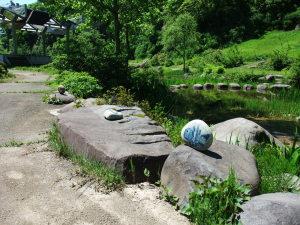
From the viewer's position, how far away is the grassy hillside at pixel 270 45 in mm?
35469

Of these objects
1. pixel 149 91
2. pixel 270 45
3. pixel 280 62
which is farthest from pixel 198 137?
pixel 270 45

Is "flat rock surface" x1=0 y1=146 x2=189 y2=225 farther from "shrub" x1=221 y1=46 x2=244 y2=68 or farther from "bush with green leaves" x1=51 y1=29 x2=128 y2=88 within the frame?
"shrub" x1=221 y1=46 x2=244 y2=68

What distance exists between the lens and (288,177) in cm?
620

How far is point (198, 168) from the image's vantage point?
5613 millimetres

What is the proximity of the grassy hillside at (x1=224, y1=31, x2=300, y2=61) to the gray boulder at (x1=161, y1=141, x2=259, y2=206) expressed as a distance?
90.9 ft

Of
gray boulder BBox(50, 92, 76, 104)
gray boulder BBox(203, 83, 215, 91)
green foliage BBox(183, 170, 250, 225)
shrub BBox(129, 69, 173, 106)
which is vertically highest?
green foliage BBox(183, 170, 250, 225)

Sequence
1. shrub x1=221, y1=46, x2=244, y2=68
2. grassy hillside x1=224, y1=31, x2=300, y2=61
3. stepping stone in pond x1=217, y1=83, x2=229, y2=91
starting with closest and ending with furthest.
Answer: stepping stone in pond x1=217, y1=83, x2=229, y2=91, shrub x1=221, y1=46, x2=244, y2=68, grassy hillside x1=224, y1=31, x2=300, y2=61

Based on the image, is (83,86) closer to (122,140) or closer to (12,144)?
(12,144)

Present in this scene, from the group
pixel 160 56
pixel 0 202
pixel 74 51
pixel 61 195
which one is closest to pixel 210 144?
pixel 61 195

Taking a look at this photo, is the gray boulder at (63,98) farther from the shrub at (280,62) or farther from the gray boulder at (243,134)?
the shrub at (280,62)

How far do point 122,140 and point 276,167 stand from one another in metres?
2.18

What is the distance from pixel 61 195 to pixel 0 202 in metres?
0.72

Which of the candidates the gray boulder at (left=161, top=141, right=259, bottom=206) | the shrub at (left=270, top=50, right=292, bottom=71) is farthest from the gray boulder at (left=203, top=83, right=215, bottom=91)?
the gray boulder at (left=161, top=141, right=259, bottom=206)

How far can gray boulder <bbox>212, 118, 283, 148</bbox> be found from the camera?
26.5 feet
